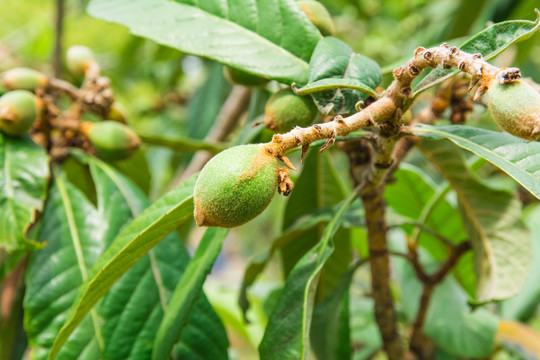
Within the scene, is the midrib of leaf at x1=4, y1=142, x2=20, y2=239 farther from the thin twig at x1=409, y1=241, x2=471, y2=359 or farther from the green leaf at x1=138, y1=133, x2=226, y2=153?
the thin twig at x1=409, y1=241, x2=471, y2=359

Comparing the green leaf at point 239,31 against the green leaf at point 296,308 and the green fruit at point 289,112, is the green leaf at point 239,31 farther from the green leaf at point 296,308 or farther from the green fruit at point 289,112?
the green leaf at point 296,308

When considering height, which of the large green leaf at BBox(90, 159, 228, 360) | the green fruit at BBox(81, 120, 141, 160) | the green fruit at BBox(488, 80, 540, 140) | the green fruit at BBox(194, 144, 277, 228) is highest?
the green fruit at BBox(488, 80, 540, 140)

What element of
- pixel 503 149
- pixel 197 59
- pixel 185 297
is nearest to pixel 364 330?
pixel 185 297

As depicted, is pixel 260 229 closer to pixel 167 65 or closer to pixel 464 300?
pixel 167 65

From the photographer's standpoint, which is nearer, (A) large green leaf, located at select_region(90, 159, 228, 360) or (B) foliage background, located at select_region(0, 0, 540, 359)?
(A) large green leaf, located at select_region(90, 159, 228, 360)

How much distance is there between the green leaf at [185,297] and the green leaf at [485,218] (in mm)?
617

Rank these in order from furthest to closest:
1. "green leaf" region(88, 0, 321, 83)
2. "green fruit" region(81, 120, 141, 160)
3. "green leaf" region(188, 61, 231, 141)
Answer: "green leaf" region(188, 61, 231, 141)
"green fruit" region(81, 120, 141, 160)
"green leaf" region(88, 0, 321, 83)

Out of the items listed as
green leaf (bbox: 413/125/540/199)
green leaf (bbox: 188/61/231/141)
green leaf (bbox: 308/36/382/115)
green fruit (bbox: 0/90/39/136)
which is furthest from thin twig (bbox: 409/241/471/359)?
green leaf (bbox: 188/61/231/141)

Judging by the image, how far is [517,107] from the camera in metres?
0.71

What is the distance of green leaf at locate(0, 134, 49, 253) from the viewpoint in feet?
3.73

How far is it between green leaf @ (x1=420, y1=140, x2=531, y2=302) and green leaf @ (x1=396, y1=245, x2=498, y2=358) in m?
0.38

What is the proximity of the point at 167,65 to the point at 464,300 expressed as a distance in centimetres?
257

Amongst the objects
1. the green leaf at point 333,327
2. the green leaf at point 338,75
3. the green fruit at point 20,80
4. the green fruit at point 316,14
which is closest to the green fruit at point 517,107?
the green leaf at point 338,75

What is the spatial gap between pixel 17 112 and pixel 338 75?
32.4 inches
